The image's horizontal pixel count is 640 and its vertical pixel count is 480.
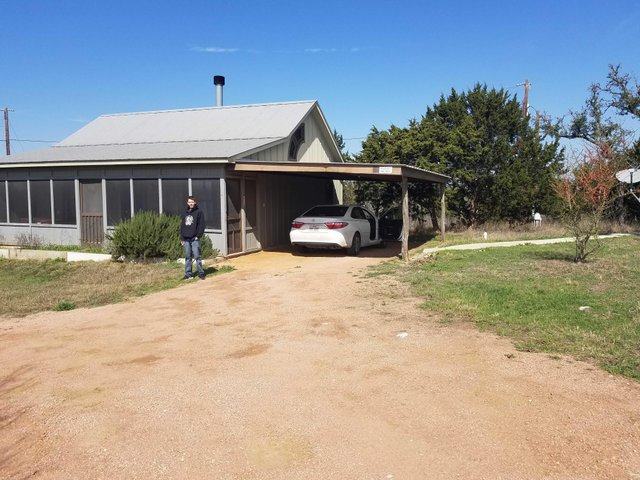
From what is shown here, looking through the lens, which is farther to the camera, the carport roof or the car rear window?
the car rear window

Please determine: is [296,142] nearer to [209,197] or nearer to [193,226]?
[209,197]

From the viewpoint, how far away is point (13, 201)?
17797 mm

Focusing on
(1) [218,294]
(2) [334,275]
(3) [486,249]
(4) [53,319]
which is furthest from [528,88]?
(4) [53,319]

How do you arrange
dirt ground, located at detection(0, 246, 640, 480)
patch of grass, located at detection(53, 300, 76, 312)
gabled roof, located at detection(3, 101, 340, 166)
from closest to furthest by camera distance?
1. dirt ground, located at detection(0, 246, 640, 480)
2. patch of grass, located at detection(53, 300, 76, 312)
3. gabled roof, located at detection(3, 101, 340, 166)

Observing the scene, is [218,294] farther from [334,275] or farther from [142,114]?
[142,114]

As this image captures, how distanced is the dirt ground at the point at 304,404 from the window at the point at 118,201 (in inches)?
325

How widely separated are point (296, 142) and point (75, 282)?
29.3 feet

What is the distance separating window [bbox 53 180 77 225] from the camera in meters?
16.6

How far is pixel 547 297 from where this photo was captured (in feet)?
27.5

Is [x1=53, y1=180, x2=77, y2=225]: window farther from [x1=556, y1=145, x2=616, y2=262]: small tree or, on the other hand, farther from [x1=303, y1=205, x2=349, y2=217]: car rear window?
[x1=556, y1=145, x2=616, y2=262]: small tree

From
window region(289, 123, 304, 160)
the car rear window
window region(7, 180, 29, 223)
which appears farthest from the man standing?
window region(7, 180, 29, 223)

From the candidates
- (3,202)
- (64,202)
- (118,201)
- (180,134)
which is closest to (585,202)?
(118,201)

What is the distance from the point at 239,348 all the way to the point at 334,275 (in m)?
5.31

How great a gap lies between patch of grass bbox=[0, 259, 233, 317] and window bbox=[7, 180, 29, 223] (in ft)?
7.91
